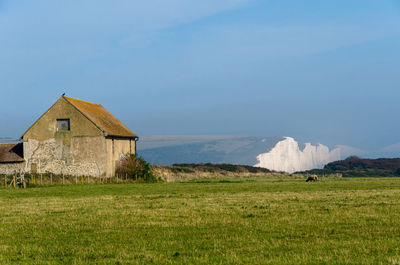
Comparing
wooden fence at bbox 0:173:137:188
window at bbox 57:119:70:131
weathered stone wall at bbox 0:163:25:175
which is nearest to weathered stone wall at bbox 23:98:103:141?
window at bbox 57:119:70:131

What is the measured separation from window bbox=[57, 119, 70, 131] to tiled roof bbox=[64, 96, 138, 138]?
6.93 ft

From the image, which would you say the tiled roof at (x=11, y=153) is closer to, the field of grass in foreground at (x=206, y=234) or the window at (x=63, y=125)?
the window at (x=63, y=125)

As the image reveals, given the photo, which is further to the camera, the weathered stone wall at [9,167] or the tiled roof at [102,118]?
the weathered stone wall at [9,167]

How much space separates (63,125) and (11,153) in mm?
7343

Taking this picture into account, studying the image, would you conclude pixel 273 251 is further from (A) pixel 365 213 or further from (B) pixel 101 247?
(A) pixel 365 213

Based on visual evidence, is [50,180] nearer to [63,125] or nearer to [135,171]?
[63,125]

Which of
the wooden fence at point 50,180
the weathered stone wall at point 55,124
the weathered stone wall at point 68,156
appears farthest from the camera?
the weathered stone wall at point 55,124

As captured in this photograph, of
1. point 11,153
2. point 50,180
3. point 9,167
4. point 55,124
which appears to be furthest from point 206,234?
point 11,153

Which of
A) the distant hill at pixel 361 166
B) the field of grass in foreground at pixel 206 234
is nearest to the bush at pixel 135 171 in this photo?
the field of grass in foreground at pixel 206 234

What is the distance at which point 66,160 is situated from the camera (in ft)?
188

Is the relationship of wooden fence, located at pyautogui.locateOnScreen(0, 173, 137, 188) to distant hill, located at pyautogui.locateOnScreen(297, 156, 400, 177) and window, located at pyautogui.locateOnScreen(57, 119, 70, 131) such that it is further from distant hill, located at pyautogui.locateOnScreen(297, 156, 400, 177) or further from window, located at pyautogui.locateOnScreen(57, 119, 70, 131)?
distant hill, located at pyautogui.locateOnScreen(297, 156, 400, 177)

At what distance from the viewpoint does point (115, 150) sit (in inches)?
2343

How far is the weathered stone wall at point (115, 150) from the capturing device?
57.5 metres

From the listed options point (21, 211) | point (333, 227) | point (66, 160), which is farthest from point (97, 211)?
point (66, 160)
